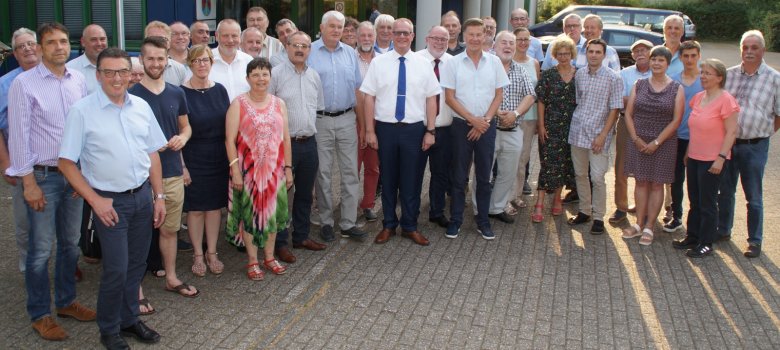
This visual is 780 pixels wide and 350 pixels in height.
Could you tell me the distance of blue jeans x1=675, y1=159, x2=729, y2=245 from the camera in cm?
630

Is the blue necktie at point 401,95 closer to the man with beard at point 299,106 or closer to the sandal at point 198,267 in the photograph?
the man with beard at point 299,106

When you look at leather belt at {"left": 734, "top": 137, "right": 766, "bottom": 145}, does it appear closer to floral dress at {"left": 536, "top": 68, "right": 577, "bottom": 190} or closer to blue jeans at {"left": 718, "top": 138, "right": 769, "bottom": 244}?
blue jeans at {"left": 718, "top": 138, "right": 769, "bottom": 244}

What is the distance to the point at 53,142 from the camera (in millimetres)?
4461

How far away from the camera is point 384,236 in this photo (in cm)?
675

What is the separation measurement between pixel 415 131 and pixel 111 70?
121 inches

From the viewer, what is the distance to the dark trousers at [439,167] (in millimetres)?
7004

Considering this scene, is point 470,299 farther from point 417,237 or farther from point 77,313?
point 77,313

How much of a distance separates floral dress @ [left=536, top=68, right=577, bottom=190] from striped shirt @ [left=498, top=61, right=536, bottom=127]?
224 millimetres

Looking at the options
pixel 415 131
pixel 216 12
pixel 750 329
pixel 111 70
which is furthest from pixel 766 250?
Result: pixel 216 12

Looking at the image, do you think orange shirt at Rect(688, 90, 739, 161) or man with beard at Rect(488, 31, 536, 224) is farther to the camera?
man with beard at Rect(488, 31, 536, 224)

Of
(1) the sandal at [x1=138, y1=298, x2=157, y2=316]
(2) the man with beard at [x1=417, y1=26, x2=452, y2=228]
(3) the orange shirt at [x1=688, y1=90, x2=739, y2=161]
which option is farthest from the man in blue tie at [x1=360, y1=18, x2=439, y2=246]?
(1) the sandal at [x1=138, y1=298, x2=157, y2=316]

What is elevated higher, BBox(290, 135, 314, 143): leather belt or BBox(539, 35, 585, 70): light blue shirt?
BBox(539, 35, 585, 70): light blue shirt

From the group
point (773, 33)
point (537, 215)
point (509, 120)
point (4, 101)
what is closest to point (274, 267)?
point (4, 101)

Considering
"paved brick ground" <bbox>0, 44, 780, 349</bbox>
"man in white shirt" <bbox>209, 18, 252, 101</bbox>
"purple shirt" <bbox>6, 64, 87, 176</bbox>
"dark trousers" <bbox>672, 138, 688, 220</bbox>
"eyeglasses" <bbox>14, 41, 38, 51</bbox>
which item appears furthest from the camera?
"dark trousers" <bbox>672, 138, 688, 220</bbox>
